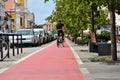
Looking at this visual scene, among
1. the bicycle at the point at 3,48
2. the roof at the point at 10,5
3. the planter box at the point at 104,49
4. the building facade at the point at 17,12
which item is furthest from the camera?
the roof at the point at 10,5

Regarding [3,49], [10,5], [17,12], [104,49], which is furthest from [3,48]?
[10,5]

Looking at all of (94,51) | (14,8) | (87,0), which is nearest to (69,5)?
(94,51)

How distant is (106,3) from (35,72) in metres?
7.98

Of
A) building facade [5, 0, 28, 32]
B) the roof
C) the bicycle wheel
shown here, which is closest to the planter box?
the bicycle wheel

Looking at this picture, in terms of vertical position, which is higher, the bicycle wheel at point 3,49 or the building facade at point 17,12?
the building facade at point 17,12

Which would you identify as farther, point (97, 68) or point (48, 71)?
point (97, 68)

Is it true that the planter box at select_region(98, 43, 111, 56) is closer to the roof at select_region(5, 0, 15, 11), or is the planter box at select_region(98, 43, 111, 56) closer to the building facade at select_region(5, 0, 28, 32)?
→ the building facade at select_region(5, 0, 28, 32)

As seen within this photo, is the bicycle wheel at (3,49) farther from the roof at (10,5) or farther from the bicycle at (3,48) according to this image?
the roof at (10,5)

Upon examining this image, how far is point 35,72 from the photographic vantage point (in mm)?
13680

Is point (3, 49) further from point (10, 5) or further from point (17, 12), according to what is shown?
point (10, 5)

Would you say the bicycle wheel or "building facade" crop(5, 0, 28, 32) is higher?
"building facade" crop(5, 0, 28, 32)

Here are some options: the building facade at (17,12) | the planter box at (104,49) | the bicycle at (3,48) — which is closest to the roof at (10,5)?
the building facade at (17,12)

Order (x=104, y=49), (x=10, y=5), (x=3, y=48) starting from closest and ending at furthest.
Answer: (x=3, y=48)
(x=104, y=49)
(x=10, y=5)

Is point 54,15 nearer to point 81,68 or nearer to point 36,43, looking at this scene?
point 36,43
